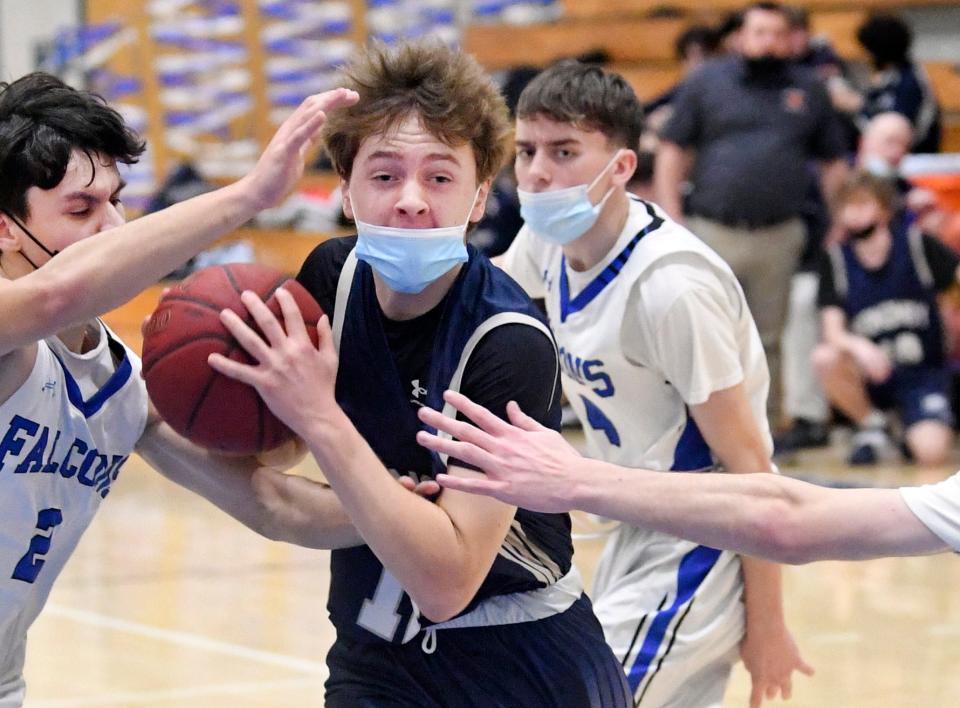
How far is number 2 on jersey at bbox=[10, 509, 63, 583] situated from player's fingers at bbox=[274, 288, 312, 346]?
75 centimetres

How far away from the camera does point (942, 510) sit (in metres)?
2.60

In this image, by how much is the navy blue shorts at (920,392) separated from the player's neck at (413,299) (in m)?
6.84

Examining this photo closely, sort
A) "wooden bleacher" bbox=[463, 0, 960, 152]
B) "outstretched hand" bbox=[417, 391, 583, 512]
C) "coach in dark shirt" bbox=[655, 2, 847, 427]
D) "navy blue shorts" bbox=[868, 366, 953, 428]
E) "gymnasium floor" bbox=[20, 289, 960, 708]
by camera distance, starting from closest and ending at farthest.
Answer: "outstretched hand" bbox=[417, 391, 583, 512] → "gymnasium floor" bbox=[20, 289, 960, 708] → "coach in dark shirt" bbox=[655, 2, 847, 427] → "navy blue shorts" bbox=[868, 366, 953, 428] → "wooden bleacher" bbox=[463, 0, 960, 152]

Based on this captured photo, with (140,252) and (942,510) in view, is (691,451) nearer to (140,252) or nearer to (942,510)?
(942,510)

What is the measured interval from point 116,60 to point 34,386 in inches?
460

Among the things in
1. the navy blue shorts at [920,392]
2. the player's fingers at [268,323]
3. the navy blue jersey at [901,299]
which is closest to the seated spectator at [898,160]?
the navy blue jersey at [901,299]

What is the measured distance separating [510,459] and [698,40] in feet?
28.9

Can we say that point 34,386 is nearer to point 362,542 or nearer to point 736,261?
point 362,542

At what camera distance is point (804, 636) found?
240 inches

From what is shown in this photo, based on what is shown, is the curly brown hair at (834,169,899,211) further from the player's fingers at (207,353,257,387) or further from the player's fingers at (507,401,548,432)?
the player's fingers at (207,353,257,387)

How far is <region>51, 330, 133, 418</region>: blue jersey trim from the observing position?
121 inches

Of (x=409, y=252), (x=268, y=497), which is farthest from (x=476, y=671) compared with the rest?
(x=409, y=252)

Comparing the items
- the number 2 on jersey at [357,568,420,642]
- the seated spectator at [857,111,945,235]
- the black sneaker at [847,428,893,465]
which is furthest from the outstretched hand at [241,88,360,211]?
the seated spectator at [857,111,945,235]

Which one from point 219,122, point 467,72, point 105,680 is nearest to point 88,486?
point 467,72
